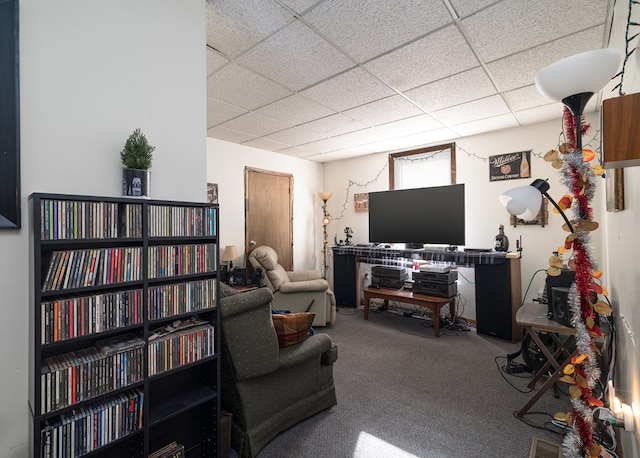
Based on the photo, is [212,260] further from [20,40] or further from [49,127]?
[20,40]

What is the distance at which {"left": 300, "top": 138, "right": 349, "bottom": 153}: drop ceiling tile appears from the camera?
4.32m

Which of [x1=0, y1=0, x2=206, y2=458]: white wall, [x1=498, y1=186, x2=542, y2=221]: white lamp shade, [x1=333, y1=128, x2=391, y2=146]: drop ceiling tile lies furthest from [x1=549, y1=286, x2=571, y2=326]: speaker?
[x1=333, y1=128, x2=391, y2=146]: drop ceiling tile

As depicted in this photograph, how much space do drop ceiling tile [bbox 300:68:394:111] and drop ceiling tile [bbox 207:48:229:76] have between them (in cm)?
77

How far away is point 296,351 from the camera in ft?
6.45

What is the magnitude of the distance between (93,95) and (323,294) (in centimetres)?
308

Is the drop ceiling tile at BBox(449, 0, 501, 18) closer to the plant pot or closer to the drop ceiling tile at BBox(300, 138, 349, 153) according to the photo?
the plant pot

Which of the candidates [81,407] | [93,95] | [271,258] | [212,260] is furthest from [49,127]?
[271,258]

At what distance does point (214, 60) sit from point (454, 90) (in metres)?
2.08

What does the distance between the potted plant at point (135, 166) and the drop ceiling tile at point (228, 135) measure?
248cm

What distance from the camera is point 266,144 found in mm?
4453

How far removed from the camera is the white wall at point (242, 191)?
420cm

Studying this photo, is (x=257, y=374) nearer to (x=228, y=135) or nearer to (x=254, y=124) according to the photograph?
(x=254, y=124)

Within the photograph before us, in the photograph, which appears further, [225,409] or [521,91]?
[521,91]

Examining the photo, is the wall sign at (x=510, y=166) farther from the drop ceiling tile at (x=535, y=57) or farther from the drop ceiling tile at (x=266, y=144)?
the drop ceiling tile at (x=266, y=144)
